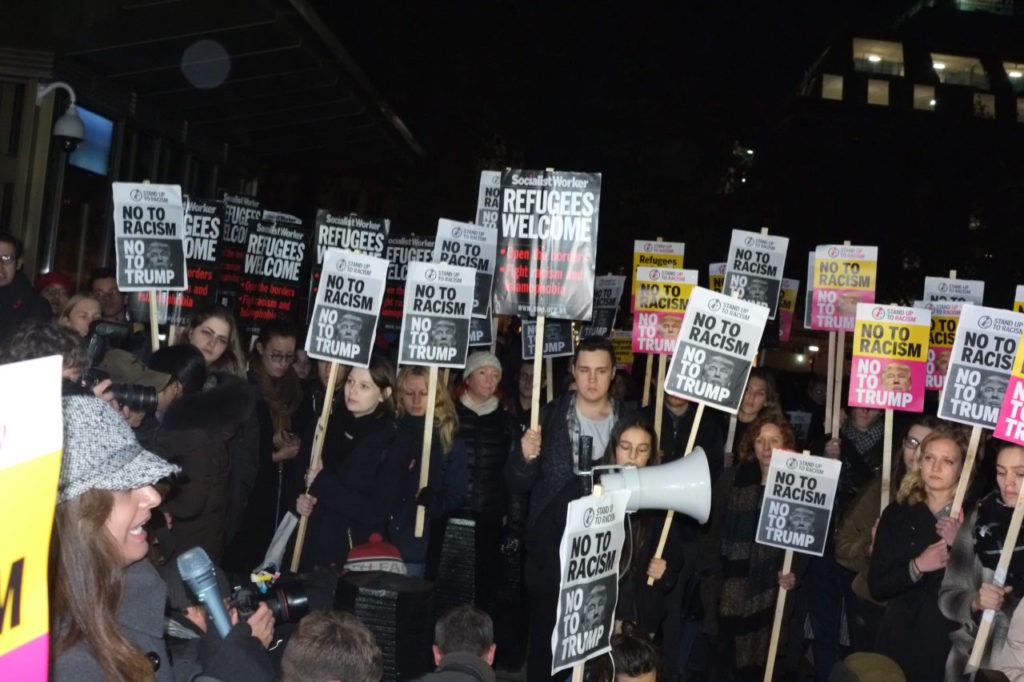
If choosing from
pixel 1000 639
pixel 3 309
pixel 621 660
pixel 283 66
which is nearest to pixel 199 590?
pixel 621 660

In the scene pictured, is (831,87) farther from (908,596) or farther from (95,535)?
(95,535)

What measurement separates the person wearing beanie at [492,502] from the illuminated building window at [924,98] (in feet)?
234

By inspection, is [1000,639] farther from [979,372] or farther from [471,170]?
[471,170]

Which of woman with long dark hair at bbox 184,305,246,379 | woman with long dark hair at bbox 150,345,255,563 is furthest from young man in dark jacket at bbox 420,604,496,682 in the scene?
woman with long dark hair at bbox 184,305,246,379

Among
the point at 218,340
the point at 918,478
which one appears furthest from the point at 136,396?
the point at 918,478

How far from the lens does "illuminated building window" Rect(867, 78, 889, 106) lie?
74250 millimetres

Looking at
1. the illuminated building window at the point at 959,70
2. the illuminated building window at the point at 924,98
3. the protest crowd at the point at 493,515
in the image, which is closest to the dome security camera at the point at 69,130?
the protest crowd at the point at 493,515

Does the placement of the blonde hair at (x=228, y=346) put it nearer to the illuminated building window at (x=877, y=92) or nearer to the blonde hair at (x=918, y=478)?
the blonde hair at (x=918, y=478)

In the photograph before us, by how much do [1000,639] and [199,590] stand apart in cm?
397

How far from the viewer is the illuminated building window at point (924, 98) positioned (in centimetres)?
7494

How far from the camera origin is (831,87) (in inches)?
2960

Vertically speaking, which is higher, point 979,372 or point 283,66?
point 283,66

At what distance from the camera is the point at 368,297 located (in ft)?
29.9

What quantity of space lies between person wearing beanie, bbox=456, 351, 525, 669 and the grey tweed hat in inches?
205
